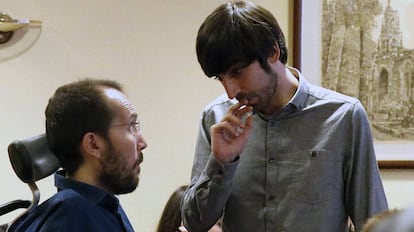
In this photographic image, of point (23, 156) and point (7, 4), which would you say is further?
point (7, 4)

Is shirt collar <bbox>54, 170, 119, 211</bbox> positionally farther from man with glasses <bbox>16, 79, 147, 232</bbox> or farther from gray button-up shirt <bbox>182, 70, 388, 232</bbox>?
gray button-up shirt <bbox>182, 70, 388, 232</bbox>

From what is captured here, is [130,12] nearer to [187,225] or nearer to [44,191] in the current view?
[44,191]

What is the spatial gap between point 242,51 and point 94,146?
1.38ft

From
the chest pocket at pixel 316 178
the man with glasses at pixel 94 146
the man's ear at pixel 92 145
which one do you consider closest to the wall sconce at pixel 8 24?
the man with glasses at pixel 94 146

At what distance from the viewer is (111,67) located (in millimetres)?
2475

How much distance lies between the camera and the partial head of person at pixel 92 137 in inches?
51.2

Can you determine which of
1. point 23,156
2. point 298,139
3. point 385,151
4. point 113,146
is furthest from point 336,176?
point 385,151

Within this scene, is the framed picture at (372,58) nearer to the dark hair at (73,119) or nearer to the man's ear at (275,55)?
the man's ear at (275,55)

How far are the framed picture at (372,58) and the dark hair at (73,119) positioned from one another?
48.9 inches

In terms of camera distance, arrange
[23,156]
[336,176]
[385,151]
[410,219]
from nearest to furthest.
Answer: [410,219] → [336,176] → [23,156] → [385,151]

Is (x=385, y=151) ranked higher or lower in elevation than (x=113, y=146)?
lower

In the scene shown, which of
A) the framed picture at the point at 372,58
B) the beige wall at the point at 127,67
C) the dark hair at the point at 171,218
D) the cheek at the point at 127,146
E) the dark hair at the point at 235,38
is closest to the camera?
the dark hair at the point at 235,38

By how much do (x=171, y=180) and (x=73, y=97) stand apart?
125 centimetres

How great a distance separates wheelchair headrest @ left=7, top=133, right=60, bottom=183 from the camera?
1416mm
